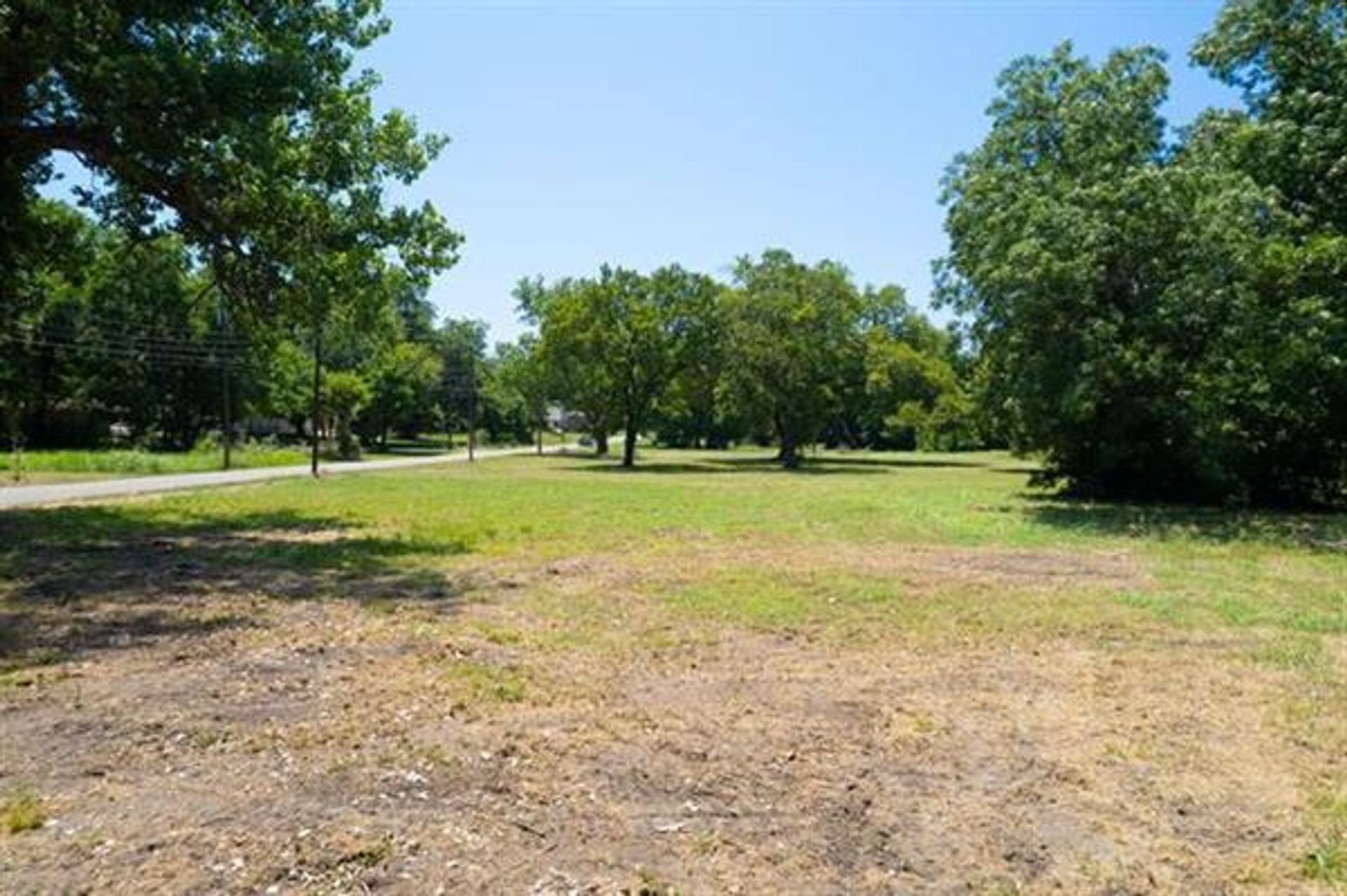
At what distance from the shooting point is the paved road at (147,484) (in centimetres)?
2131

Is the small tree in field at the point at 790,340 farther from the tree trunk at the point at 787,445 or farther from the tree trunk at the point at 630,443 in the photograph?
the tree trunk at the point at 630,443

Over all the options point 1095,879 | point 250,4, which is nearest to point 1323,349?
point 1095,879

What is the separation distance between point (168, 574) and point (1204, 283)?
1789 cm

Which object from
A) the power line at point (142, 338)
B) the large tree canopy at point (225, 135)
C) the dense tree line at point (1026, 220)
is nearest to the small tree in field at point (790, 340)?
the dense tree line at point (1026, 220)

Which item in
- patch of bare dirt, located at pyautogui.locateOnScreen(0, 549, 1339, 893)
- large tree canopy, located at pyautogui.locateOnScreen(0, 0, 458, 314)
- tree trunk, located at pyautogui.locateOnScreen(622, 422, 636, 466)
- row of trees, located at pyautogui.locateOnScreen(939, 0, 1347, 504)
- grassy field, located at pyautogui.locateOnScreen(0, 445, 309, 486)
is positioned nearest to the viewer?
patch of bare dirt, located at pyautogui.locateOnScreen(0, 549, 1339, 893)

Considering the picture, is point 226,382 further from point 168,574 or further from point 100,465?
point 168,574

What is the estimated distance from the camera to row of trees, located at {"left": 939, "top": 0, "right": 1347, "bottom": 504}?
17.0m

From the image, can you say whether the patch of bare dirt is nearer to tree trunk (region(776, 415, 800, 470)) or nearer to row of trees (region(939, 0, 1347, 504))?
row of trees (region(939, 0, 1347, 504))

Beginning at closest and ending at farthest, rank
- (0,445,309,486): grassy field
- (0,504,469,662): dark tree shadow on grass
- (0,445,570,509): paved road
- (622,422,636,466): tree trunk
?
(0,504,469,662): dark tree shadow on grass → (0,445,570,509): paved road → (0,445,309,486): grassy field → (622,422,636,466): tree trunk

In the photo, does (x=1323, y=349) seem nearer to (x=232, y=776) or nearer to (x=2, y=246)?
(x=232, y=776)

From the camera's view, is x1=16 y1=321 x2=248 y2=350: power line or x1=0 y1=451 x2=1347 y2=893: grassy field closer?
x1=0 y1=451 x2=1347 y2=893: grassy field

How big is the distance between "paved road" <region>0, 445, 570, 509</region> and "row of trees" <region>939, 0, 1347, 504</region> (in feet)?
70.6

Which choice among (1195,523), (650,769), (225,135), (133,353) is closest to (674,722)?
(650,769)

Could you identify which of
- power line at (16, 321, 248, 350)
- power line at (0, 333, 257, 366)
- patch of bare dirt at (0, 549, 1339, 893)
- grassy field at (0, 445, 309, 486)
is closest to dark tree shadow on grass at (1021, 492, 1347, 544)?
patch of bare dirt at (0, 549, 1339, 893)
